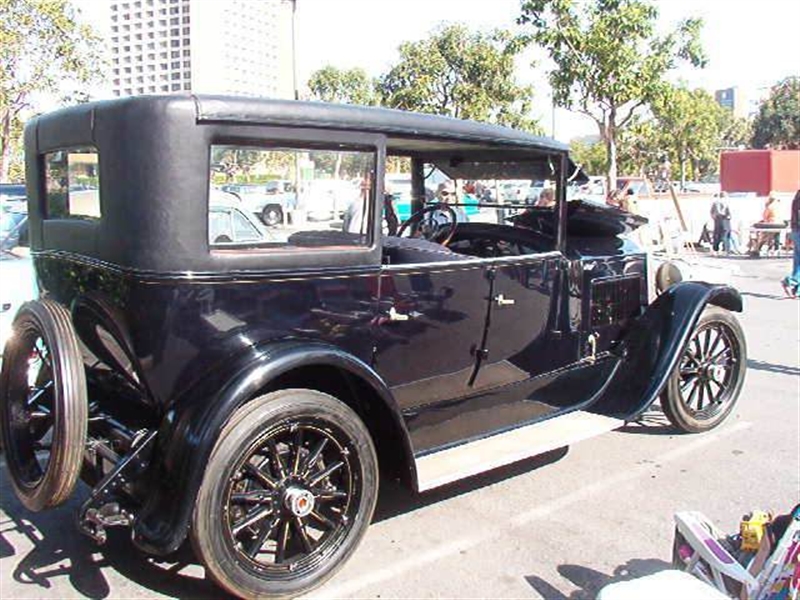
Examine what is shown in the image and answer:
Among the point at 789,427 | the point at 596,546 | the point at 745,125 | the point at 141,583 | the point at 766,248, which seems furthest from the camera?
the point at 745,125

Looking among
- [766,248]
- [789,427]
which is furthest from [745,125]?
[789,427]

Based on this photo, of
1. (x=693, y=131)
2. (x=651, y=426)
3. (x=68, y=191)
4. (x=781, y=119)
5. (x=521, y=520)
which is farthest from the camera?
(x=781, y=119)

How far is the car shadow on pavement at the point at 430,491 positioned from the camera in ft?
12.6

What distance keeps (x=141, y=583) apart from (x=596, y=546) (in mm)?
1898

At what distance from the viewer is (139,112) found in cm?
273

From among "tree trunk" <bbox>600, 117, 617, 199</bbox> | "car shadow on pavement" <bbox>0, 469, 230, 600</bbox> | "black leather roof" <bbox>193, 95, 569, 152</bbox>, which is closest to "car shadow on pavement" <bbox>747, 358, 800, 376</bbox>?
"black leather roof" <bbox>193, 95, 569, 152</bbox>

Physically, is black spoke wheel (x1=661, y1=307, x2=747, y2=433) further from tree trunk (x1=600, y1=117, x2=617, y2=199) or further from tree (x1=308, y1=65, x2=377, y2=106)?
tree (x1=308, y1=65, x2=377, y2=106)

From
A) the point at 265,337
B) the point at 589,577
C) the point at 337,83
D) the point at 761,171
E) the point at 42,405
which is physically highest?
the point at 337,83

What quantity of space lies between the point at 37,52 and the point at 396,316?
13.2 meters

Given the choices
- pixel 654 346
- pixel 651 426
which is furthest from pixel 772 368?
pixel 654 346

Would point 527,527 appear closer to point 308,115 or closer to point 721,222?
point 308,115

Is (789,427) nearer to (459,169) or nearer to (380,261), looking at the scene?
(459,169)

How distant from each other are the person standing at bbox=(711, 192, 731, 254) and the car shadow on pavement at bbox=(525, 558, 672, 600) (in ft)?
48.1

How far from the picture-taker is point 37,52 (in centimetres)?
1398
